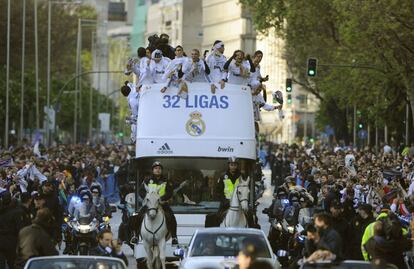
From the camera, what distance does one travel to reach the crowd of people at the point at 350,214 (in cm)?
2033

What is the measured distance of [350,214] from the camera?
26062 millimetres

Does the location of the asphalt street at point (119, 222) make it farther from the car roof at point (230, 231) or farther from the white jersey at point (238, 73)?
the car roof at point (230, 231)

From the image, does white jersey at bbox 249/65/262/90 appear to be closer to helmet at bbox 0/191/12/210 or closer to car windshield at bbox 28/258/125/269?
helmet at bbox 0/191/12/210

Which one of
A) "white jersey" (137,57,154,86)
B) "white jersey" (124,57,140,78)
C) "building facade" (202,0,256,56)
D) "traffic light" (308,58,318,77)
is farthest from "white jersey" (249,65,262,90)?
"building facade" (202,0,256,56)

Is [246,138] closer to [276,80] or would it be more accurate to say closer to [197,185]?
[197,185]

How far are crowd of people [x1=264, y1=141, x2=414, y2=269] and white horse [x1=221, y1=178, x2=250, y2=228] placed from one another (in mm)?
965

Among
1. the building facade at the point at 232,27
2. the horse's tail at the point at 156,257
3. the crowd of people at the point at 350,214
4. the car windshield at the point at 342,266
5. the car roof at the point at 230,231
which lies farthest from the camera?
the building facade at the point at 232,27

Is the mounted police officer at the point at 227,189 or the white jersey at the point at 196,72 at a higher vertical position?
the white jersey at the point at 196,72

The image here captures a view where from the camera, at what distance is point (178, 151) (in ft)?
93.7

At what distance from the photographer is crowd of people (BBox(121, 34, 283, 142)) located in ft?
96.7

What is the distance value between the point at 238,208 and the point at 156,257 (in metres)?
1.48

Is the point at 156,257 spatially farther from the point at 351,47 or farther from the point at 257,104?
the point at 351,47

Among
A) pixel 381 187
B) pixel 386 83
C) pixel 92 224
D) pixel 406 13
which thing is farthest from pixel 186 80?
pixel 386 83

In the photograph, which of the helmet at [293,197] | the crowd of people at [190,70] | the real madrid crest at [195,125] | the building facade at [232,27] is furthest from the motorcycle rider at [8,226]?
the building facade at [232,27]
